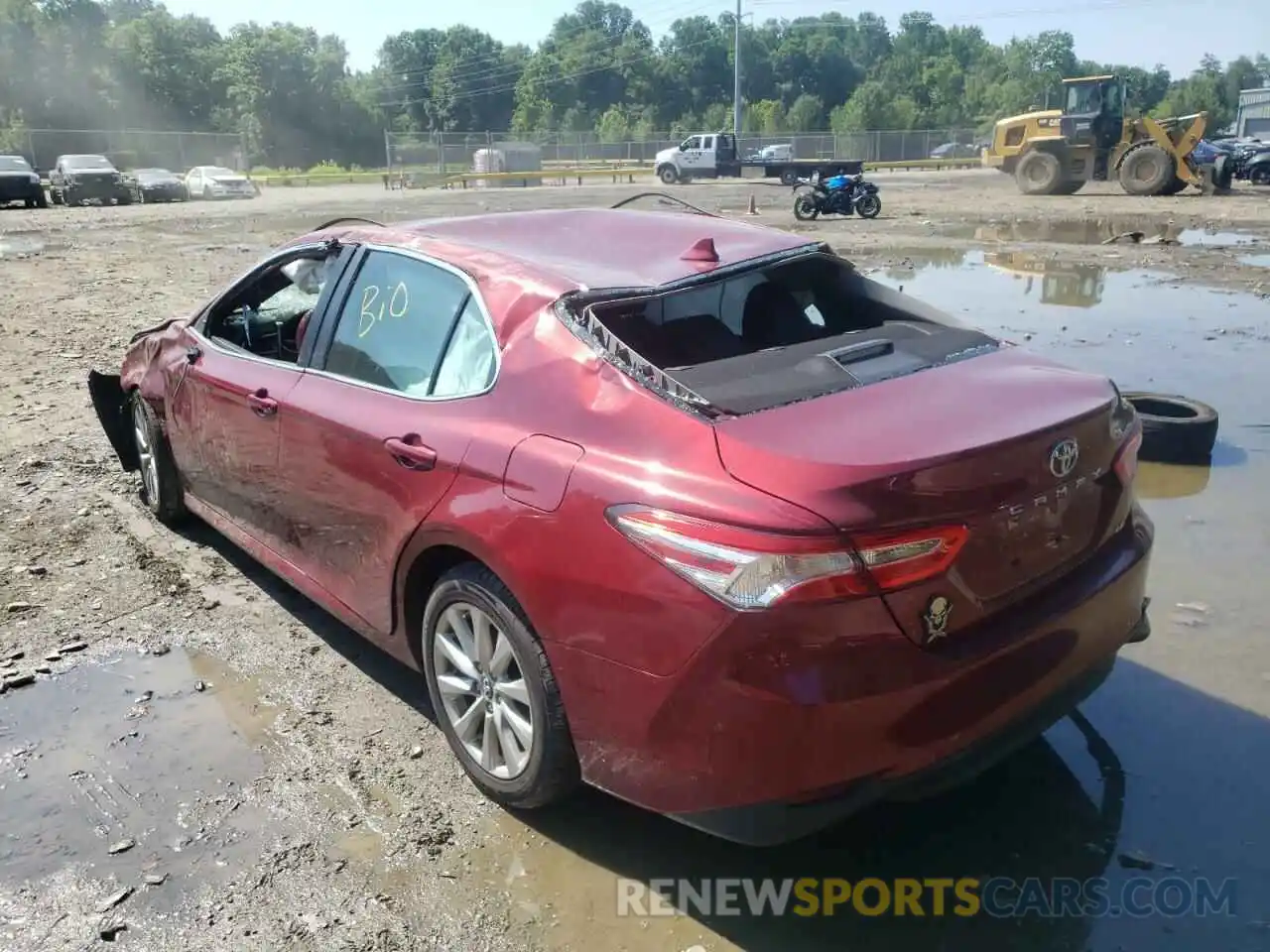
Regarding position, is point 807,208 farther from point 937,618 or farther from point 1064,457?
point 937,618

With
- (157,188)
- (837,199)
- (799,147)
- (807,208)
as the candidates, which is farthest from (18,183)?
(799,147)

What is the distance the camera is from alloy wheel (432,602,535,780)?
2922mm

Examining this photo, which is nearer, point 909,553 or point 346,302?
point 909,553

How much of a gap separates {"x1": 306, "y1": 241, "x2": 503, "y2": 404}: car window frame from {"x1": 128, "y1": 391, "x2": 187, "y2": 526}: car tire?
5.79 feet

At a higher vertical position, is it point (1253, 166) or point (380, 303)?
point (1253, 166)

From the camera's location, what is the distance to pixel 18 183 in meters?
33.2

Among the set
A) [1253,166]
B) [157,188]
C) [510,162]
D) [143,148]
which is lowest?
[157,188]

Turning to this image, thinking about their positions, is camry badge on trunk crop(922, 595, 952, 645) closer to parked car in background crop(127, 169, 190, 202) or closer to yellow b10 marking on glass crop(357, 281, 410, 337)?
yellow b10 marking on glass crop(357, 281, 410, 337)

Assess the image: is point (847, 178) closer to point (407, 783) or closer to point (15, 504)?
point (15, 504)

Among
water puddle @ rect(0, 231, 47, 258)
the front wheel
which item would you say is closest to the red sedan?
water puddle @ rect(0, 231, 47, 258)

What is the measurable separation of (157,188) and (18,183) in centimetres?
494

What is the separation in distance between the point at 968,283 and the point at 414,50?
Result: 5136 inches

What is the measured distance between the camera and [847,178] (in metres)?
23.5

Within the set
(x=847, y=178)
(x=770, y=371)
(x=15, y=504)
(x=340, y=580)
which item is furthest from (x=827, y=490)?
(x=847, y=178)
